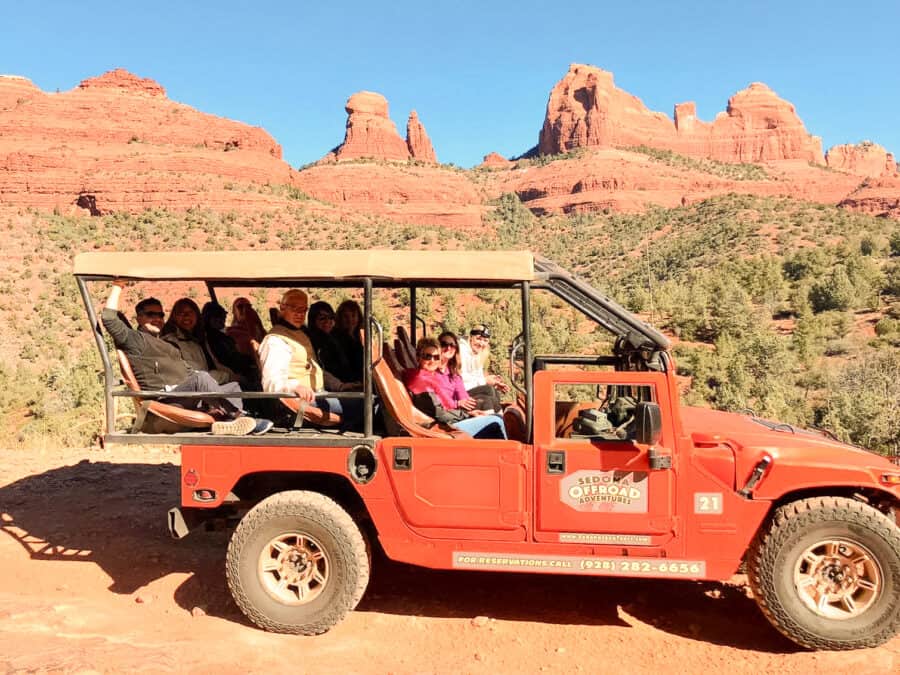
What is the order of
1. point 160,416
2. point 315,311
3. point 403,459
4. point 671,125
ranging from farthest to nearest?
point 671,125 → point 315,311 → point 160,416 → point 403,459

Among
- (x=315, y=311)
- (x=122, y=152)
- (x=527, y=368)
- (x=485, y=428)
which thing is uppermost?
(x=122, y=152)

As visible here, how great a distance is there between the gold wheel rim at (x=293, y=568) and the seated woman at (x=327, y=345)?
5.05ft

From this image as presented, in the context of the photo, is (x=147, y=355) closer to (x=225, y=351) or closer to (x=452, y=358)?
(x=225, y=351)


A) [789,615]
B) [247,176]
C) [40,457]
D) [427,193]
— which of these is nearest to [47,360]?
[40,457]

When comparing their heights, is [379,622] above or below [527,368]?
below

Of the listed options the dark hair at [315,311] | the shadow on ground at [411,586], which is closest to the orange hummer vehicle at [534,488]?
the shadow on ground at [411,586]

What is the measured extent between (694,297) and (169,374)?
2588 cm

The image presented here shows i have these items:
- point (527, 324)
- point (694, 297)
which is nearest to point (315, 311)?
point (527, 324)

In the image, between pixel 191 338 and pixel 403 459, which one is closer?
pixel 403 459

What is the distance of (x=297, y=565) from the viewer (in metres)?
4.41

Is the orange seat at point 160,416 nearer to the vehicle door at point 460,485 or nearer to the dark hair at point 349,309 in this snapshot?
the vehicle door at point 460,485

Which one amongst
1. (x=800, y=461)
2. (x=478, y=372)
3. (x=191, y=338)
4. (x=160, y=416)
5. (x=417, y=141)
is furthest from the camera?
(x=417, y=141)

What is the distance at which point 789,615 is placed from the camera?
12.9 feet

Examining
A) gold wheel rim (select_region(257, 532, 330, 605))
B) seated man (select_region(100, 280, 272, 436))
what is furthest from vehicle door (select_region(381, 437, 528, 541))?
seated man (select_region(100, 280, 272, 436))
